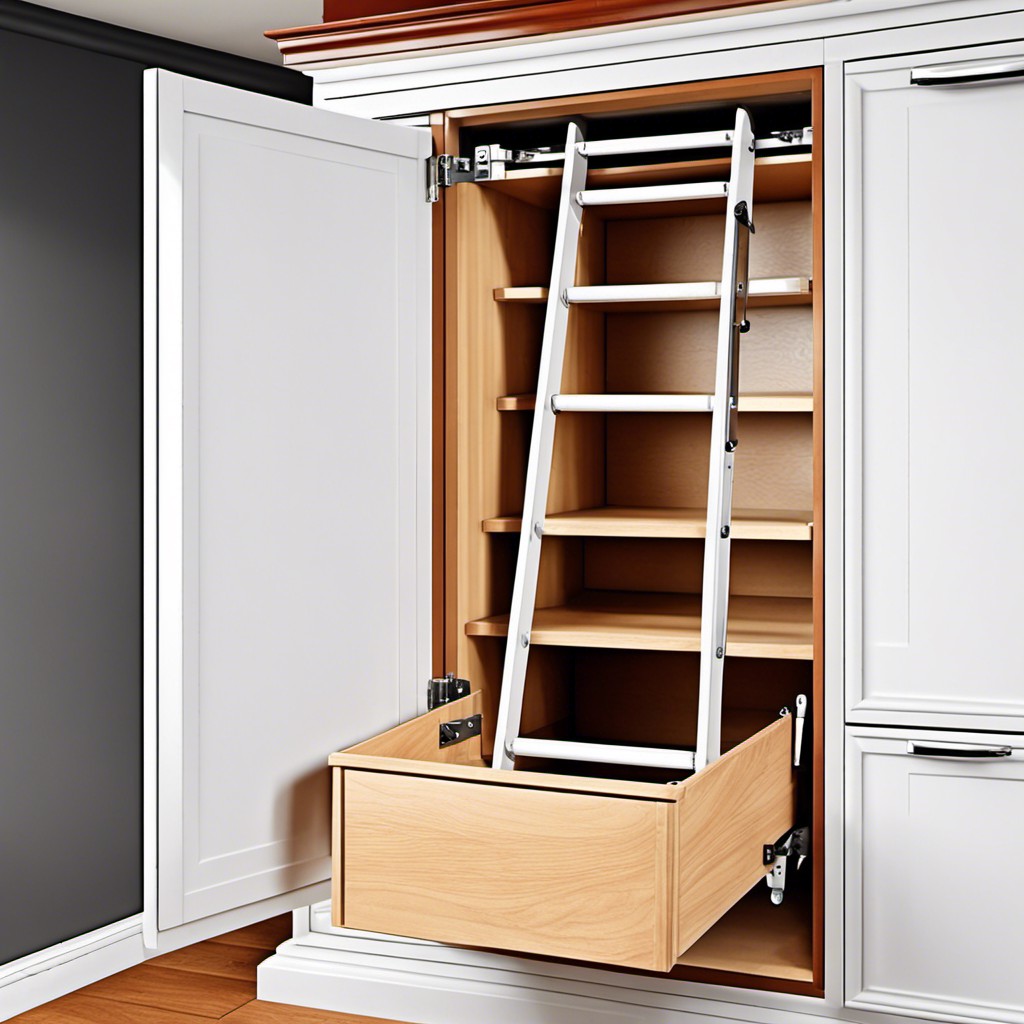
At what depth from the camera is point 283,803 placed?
7.16 ft

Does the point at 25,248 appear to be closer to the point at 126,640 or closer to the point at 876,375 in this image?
the point at 126,640

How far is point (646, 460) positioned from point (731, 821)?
125 cm

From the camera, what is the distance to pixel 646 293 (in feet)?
7.95

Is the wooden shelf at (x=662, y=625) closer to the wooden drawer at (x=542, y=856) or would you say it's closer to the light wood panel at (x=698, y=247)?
the wooden drawer at (x=542, y=856)

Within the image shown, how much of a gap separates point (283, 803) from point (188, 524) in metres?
0.53

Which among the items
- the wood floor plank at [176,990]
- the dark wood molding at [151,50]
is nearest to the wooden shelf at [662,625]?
the wood floor plank at [176,990]

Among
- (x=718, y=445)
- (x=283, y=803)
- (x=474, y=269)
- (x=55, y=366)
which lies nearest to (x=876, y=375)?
(x=718, y=445)

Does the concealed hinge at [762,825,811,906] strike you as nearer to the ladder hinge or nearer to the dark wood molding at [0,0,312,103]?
the ladder hinge

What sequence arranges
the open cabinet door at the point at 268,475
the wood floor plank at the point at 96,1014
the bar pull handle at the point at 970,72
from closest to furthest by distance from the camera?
the open cabinet door at the point at 268,475 → the bar pull handle at the point at 970,72 → the wood floor plank at the point at 96,1014

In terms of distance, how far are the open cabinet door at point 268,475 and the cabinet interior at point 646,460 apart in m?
0.19

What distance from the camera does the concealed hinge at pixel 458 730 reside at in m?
2.46

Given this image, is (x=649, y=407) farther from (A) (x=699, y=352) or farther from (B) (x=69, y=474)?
(B) (x=69, y=474)

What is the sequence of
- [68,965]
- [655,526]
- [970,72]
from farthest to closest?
[68,965]
[655,526]
[970,72]

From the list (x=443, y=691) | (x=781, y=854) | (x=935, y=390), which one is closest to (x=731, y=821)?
(x=781, y=854)
